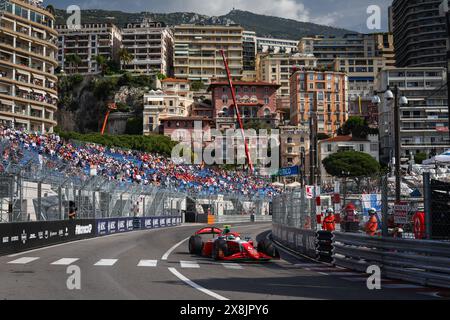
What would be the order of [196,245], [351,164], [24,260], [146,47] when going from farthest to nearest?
[146,47] → [351,164] → [196,245] → [24,260]

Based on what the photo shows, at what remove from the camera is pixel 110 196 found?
3678cm

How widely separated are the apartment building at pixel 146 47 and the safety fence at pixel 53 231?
443 feet

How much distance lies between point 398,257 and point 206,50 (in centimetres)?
17053

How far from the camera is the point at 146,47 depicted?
585 ft

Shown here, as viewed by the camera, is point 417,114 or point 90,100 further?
point 90,100

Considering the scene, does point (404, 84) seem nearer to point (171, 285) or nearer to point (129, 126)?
point (129, 126)

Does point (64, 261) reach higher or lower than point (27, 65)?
lower

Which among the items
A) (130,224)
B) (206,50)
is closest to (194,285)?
(130,224)

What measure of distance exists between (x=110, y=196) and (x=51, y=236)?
11.6m

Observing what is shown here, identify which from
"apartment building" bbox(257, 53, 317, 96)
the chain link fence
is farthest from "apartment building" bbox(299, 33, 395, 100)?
the chain link fence

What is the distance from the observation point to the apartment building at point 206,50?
179 metres

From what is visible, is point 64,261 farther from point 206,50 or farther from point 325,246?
point 206,50

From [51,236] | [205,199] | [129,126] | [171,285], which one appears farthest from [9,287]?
[129,126]

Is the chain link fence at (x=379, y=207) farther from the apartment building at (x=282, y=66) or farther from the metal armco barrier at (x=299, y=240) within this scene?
the apartment building at (x=282, y=66)
